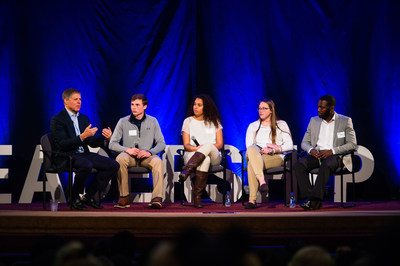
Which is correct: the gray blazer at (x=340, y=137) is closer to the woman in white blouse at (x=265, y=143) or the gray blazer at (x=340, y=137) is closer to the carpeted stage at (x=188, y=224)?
the woman in white blouse at (x=265, y=143)

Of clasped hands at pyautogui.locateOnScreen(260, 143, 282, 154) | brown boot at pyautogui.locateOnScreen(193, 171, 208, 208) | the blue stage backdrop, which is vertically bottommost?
brown boot at pyautogui.locateOnScreen(193, 171, 208, 208)

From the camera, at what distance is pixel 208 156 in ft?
17.2

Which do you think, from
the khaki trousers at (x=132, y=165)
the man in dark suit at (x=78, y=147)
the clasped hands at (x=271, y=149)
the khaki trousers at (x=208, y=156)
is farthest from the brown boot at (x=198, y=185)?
Result: the man in dark suit at (x=78, y=147)

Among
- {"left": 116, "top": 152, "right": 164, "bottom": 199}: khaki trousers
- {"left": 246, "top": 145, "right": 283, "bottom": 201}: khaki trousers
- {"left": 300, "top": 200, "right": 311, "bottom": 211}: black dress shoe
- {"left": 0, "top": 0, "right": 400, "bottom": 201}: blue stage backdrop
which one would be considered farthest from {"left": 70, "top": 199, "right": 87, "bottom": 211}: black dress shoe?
{"left": 300, "top": 200, "right": 311, "bottom": 211}: black dress shoe

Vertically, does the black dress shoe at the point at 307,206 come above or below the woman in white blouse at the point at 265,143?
below

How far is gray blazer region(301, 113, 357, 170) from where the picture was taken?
5090 mm

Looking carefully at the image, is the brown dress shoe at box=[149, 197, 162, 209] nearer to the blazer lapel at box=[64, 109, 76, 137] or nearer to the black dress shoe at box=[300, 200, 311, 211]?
the blazer lapel at box=[64, 109, 76, 137]

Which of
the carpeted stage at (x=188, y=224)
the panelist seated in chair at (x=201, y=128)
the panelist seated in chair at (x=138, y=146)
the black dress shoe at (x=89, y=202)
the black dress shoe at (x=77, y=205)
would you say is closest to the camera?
the carpeted stage at (x=188, y=224)

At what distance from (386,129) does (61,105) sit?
413cm

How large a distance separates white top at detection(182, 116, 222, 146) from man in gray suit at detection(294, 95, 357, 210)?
1.05 metres

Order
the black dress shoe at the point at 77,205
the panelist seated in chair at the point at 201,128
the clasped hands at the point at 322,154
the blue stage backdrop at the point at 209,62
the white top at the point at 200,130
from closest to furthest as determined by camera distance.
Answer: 1. the black dress shoe at the point at 77,205
2. the clasped hands at the point at 322,154
3. the panelist seated in chair at the point at 201,128
4. the white top at the point at 200,130
5. the blue stage backdrop at the point at 209,62

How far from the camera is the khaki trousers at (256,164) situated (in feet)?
16.7

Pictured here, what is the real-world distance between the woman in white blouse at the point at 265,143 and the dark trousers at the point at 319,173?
31 centimetres

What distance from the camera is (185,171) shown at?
5.10 metres
